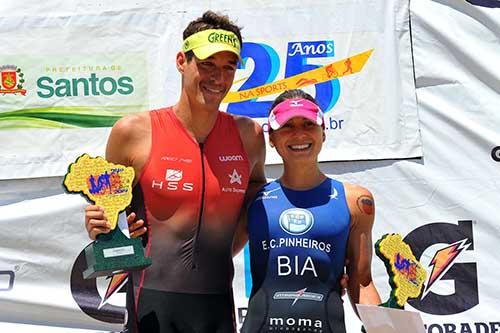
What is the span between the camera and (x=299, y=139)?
2572 millimetres

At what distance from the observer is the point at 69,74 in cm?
434

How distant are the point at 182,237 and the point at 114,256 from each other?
0.31 meters

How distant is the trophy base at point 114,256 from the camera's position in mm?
2381

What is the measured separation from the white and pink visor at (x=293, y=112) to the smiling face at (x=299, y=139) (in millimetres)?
22

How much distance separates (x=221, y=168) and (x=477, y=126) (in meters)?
2.03

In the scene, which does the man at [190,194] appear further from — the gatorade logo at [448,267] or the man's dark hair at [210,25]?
the gatorade logo at [448,267]

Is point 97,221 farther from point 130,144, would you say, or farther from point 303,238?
point 303,238

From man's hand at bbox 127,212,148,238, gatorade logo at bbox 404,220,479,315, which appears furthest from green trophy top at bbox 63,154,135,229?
gatorade logo at bbox 404,220,479,315

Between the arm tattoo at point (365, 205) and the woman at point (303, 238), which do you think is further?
the arm tattoo at point (365, 205)

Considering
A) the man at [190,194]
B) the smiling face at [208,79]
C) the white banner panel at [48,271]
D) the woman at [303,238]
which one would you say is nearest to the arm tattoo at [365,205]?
the woman at [303,238]

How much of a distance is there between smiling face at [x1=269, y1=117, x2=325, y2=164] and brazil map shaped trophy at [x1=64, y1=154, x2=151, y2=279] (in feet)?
1.64

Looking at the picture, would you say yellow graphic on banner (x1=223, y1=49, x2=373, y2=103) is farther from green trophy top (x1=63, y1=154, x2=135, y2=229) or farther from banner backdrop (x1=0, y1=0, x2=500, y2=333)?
green trophy top (x1=63, y1=154, x2=135, y2=229)

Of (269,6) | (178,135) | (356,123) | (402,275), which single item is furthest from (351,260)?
(269,6)

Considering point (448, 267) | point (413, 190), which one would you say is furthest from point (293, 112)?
point (448, 267)
